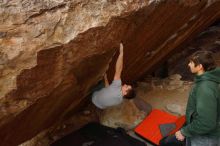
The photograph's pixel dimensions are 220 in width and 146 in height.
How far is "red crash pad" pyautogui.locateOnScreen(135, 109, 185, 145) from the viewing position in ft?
16.2

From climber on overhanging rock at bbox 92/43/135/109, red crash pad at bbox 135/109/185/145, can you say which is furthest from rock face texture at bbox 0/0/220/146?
red crash pad at bbox 135/109/185/145

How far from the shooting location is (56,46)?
3.21 metres

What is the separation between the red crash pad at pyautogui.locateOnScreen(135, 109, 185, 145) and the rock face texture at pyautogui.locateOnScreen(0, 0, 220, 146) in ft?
3.55

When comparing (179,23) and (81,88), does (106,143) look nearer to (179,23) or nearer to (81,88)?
(81,88)

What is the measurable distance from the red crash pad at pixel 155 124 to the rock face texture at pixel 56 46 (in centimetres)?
108

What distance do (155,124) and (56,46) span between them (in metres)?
2.46

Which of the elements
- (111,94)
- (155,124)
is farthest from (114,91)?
(155,124)

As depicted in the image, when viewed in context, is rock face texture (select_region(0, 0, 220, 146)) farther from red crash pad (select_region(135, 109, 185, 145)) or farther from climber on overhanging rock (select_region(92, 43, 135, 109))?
red crash pad (select_region(135, 109, 185, 145))

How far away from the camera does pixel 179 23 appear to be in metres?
5.09

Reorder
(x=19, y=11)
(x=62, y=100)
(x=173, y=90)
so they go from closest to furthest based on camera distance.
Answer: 1. (x=19, y=11)
2. (x=62, y=100)
3. (x=173, y=90)

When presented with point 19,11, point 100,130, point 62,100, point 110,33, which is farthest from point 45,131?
point 19,11

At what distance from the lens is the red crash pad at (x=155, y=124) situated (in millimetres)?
4945

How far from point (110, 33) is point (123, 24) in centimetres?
17

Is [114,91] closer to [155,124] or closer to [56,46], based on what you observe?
[155,124]
